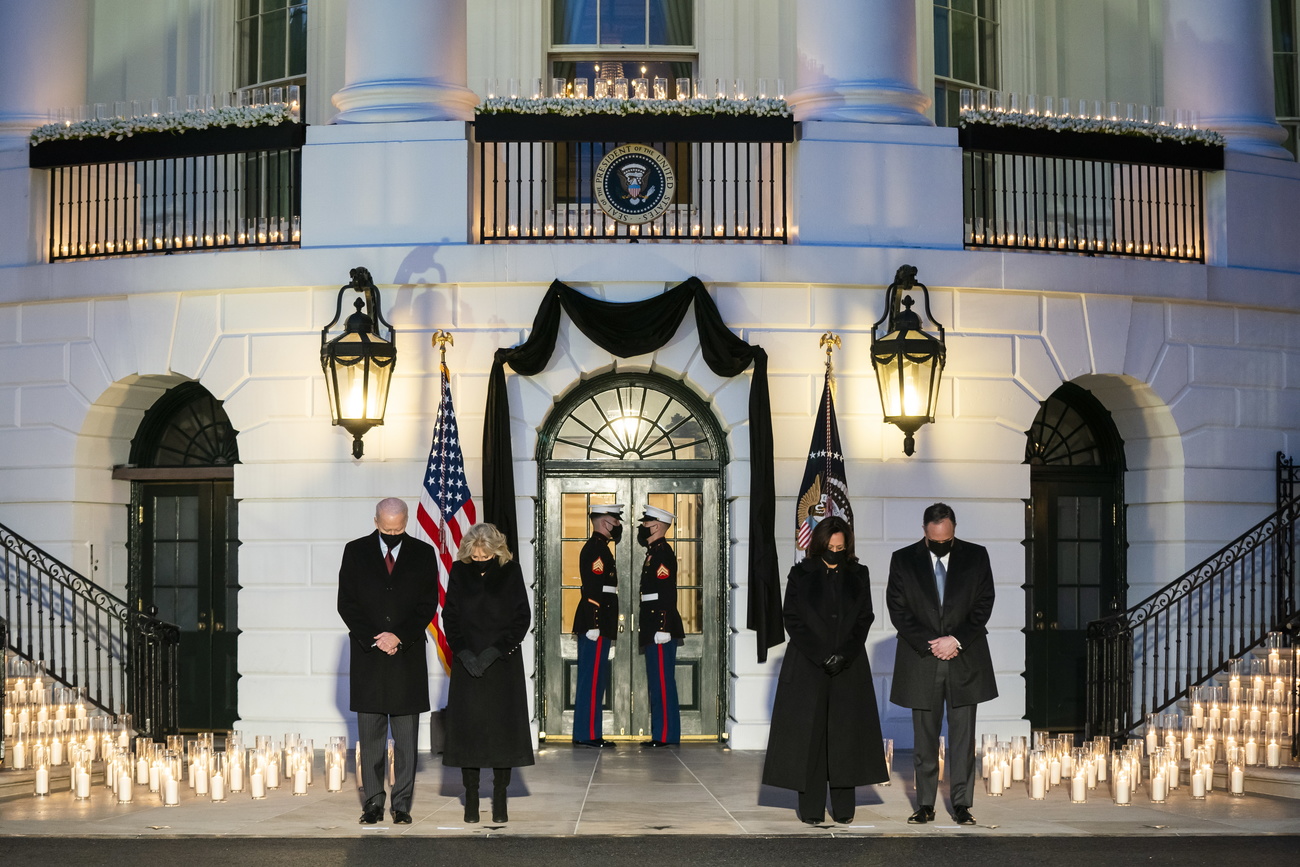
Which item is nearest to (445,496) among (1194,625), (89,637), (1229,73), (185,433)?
(185,433)

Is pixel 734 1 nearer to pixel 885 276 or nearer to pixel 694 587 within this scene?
pixel 885 276

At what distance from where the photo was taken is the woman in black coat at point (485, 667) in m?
10.1

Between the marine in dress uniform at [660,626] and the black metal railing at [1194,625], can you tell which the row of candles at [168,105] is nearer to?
the marine in dress uniform at [660,626]

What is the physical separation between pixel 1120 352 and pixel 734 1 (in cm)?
555

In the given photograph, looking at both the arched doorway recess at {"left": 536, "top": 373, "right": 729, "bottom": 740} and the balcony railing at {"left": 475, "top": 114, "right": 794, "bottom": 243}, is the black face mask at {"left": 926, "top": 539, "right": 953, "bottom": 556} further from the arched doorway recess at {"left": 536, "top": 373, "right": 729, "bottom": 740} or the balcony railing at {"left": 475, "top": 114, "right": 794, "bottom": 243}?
the balcony railing at {"left": 475, "top": 114, "right": 794, "bottom": 243}

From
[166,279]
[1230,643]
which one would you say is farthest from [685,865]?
[166,279]

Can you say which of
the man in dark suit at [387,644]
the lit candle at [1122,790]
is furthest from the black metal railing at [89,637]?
the lit candle at [1122,790]

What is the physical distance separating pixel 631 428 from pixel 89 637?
5.33 m

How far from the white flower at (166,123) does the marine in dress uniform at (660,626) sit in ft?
15.8

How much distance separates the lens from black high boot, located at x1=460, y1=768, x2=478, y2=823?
10180mm

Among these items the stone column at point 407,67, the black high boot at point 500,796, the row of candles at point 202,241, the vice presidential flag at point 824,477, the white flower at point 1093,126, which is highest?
the stone column at point 407,67

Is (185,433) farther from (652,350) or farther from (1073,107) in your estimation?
(1073,107)

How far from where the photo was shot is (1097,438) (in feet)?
53.6

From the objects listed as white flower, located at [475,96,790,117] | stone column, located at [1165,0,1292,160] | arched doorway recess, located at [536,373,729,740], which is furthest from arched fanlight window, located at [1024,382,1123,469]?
white flower, located at [475,96,790,117]
